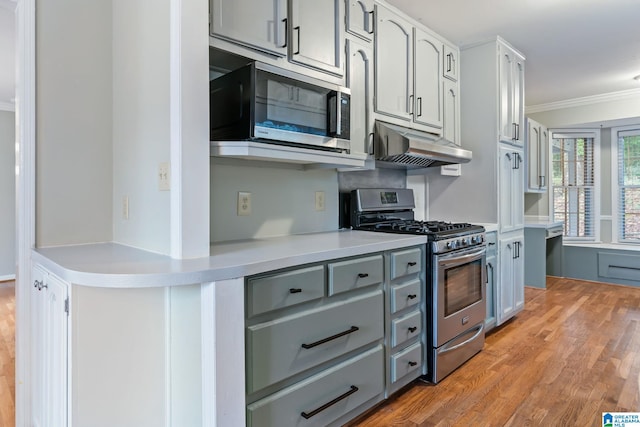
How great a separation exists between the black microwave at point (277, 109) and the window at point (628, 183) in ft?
16.7

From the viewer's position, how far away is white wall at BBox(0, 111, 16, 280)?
5.14 meters

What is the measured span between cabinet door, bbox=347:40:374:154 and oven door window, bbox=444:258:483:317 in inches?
37.0

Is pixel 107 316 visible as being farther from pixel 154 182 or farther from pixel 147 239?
pixel 154 182

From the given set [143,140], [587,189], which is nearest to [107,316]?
[143,140]

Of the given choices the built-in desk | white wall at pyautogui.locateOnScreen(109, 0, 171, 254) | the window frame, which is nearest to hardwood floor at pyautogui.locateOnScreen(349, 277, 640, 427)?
the built-in desk

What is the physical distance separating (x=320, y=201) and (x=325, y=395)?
120cm

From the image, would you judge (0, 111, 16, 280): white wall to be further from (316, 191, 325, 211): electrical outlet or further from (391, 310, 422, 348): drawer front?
(391, 310, 422, 348): drawer front

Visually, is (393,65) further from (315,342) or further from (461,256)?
(315,342)

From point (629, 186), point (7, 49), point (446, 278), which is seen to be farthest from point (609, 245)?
point (7, 49)

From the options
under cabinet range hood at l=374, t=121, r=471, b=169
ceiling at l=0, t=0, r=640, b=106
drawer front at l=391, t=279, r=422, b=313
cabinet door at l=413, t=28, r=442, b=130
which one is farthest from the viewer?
cabinet door at l=413, t=28, r=442, b=130

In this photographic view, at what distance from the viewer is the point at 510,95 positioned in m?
3.36

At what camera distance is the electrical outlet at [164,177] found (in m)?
1.45

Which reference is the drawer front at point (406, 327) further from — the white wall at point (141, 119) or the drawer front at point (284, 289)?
the white wall at point (141, 119)

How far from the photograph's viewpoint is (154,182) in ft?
5.10
